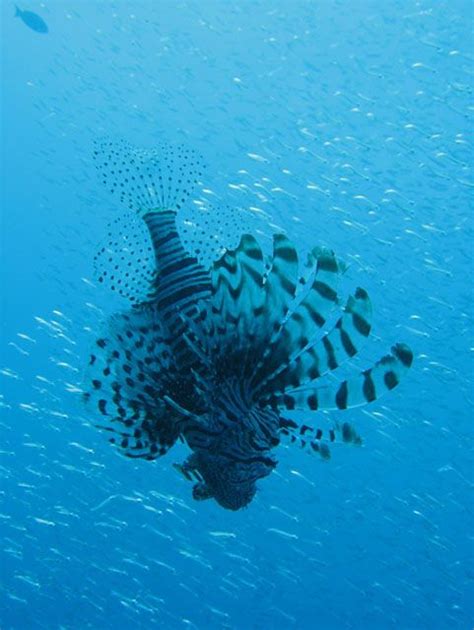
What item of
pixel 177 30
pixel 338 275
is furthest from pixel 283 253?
pixel 177 30

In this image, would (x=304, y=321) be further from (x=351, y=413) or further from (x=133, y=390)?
(x=351, y=413)

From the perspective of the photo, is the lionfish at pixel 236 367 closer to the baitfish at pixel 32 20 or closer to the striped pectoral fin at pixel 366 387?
the striped pectoral fin at pixel 366 387

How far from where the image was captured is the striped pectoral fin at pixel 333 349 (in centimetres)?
227

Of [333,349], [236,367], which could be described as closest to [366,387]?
[333,349]

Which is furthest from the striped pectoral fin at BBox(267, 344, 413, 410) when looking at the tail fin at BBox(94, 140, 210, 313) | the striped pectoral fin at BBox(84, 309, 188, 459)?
the tail fin at BBox(94, 140, 210, 313)

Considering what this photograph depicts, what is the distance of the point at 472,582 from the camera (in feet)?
77.3

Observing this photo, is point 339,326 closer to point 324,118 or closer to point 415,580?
point 324,118

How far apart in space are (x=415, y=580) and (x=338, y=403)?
81.0ft

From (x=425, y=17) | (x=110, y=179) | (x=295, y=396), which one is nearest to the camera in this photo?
(x=295, y=396)

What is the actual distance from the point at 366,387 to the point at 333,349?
18 cm

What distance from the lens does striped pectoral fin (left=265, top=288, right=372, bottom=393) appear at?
7.45ft

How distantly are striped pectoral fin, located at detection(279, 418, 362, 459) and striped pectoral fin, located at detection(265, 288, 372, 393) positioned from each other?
155mm

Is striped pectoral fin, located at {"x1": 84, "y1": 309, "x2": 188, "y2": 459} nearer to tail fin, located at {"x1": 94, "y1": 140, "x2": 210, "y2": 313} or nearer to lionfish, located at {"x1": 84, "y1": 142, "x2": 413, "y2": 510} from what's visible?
lionfish, located at {"x1": 84, "y1": 142, "x2": 413, "y2": 510}

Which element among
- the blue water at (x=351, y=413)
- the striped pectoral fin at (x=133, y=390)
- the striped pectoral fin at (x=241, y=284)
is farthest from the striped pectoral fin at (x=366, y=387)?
the blue water at (x=351, y=413)
